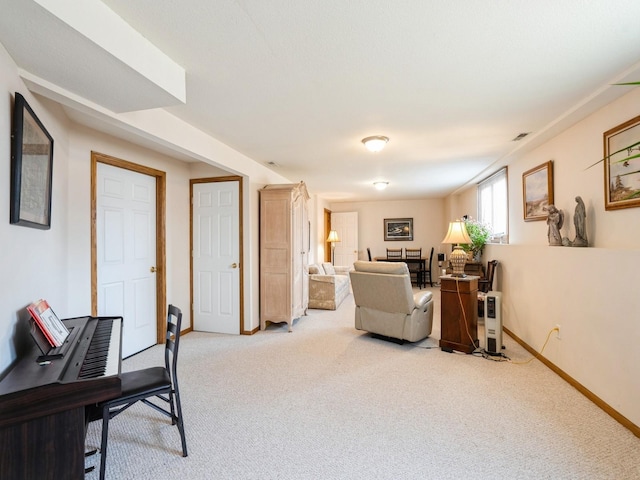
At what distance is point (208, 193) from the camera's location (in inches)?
166

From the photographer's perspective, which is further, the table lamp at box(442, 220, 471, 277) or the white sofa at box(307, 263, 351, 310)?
the white sofa at box(307, 263, 351, 310)

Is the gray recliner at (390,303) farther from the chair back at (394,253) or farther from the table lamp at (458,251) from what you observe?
the chair back at (394,253)

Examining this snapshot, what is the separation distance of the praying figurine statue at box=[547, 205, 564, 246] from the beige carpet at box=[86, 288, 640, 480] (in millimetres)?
1243

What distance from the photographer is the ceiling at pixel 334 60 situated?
1.46 m

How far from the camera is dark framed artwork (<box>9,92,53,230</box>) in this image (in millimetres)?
1485

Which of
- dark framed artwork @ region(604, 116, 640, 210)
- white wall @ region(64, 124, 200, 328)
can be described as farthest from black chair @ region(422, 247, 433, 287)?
white wall @ region(64, 124, 200, 328)

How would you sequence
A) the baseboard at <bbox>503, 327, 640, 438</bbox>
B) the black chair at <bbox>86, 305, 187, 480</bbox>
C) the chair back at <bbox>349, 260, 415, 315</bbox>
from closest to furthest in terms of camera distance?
1. the black chair at <bbox>86, 305, 187, 480</bbox>
2. the baseboard at <bbox>503, 327, 640, 438</bbox>
3. the chair back at <bbox>349, 260, 415, 315</bbox>

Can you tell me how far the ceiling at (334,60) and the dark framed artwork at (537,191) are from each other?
0.45 meters

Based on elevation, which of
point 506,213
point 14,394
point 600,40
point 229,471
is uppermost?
point 600,40

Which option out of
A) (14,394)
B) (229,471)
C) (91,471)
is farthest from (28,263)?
(229,471)

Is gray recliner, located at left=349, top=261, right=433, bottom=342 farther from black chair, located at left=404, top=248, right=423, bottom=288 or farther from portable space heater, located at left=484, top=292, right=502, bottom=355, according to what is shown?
black chair, located at left=404, top=248, right=423, bottom=288

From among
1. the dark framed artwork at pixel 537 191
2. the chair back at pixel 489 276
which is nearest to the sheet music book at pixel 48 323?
the dark framed artwork at pixel 537 191

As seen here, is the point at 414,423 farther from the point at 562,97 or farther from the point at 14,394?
the point at 562,97

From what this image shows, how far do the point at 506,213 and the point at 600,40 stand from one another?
311 centimetres
